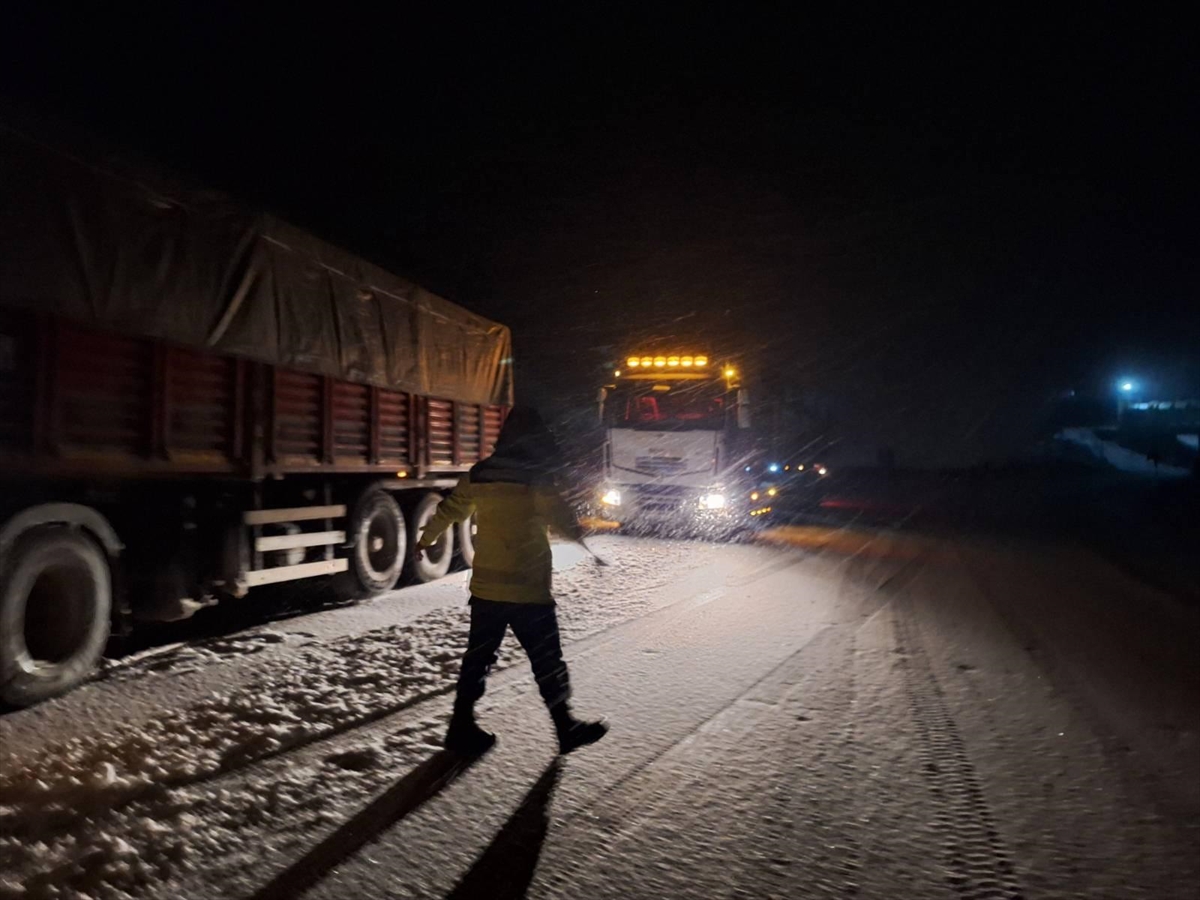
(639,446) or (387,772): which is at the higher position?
(639,446)

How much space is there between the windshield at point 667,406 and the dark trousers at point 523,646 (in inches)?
437

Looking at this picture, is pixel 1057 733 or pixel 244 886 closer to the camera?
pixel 244 886

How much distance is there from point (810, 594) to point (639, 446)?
6273 millimetres

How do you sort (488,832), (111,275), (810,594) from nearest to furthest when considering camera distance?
(488,832), (111,275), (810,594)

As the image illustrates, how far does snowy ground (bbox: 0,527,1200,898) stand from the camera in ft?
10.5

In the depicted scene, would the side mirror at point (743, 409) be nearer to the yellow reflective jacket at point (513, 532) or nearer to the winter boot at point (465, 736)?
the yellow reflective jacket at point (513, 532)

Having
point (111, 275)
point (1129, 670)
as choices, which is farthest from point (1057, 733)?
point (111, 275)

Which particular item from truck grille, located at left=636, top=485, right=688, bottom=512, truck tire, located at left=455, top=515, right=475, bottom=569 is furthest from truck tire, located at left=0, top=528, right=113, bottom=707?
truck grille, located at left=636, top=485, right=688, bottom=512

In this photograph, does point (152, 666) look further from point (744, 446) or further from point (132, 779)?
point (744, 446)

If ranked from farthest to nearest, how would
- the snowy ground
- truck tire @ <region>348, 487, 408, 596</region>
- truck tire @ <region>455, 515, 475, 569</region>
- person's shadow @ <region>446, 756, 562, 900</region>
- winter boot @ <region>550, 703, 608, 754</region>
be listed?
1. truck tire @ <region>455, 515, 475, 569</region>
2. truck tire @ <region>348, 487, 408, 596</region>
3. winter boot @ <region>550, 703, 608, 754</region>
4. the snowy ground
5. person's shadow @ <region>446, 756, 562, 900</region>

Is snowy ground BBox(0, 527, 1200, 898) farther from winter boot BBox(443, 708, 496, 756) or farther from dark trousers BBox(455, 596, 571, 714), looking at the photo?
dark trousers BBox(455, 596, 571, 714)

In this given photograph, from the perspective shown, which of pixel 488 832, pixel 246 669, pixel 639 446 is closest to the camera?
pixel 488 832

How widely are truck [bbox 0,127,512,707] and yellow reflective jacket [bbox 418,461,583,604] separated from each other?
2.83m

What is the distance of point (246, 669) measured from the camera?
6137 mm
